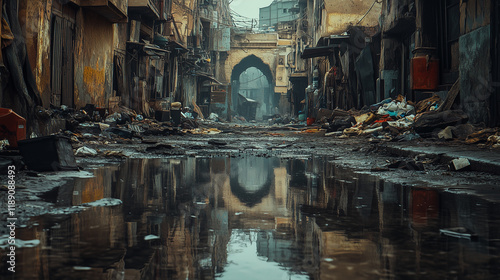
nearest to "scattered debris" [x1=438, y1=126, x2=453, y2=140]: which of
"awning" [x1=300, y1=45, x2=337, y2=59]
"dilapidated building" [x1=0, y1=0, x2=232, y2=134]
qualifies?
"dilapidated building" [x1=0, y1=0, x2=232, y2=134]

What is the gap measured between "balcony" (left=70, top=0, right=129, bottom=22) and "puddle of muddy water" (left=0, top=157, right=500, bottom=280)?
9473 mm

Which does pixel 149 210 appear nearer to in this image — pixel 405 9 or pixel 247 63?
pixel 405 9

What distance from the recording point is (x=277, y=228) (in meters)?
2.55

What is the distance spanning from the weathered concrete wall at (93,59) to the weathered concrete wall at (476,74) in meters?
9.25

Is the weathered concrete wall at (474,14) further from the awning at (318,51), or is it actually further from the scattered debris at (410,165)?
the awning at (318,51)

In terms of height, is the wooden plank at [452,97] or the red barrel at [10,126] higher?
the wooden plank at [452,97]

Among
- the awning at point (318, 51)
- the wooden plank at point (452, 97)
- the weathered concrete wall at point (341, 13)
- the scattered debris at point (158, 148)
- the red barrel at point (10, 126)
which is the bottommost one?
the scattered debris at point (158, 148)

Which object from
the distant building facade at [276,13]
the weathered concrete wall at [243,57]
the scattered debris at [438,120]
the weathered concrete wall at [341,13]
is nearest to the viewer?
the scattered debris at [438,120]

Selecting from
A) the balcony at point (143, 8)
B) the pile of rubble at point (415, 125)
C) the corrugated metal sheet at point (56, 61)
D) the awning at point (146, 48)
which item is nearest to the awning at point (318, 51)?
the pile of rubble at point (415, 125)

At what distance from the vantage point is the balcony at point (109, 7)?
12612mm

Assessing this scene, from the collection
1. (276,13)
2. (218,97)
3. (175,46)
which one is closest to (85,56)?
(175,46)

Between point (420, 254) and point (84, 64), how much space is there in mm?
12806

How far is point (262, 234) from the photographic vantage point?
7.91ft

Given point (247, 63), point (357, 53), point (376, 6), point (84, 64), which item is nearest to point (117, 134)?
point (84, 64)
